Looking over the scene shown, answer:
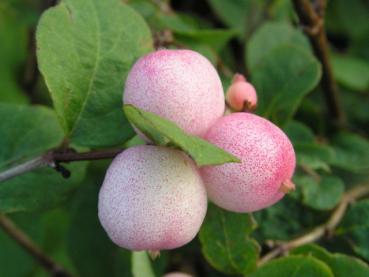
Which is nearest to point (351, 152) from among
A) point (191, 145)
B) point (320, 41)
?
point (320, 41)

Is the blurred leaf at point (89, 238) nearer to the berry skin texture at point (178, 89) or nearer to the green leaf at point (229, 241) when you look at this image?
the green leaf at point (229, 241)

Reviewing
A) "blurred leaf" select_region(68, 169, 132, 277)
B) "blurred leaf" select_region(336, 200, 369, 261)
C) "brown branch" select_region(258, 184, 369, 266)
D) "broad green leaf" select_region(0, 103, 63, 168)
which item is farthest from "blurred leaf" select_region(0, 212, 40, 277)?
"blurred leaf" select_region(336, 200, 369, 261)

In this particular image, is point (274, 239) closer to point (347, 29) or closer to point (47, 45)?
point (47, 45)

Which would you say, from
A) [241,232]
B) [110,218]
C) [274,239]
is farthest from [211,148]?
[274,239]

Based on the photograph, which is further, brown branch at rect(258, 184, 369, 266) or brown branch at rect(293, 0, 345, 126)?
brown branch at rect(293, 0, 345, 126)

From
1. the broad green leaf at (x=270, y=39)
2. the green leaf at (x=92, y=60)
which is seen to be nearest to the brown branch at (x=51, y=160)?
the green leaf at (x=92, y=60)

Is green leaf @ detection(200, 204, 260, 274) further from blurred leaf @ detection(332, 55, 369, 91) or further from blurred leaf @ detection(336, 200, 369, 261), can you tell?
blurred leaf @ detection(332, 55, 369, 91)

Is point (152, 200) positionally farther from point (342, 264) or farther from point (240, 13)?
point (240, 13)
